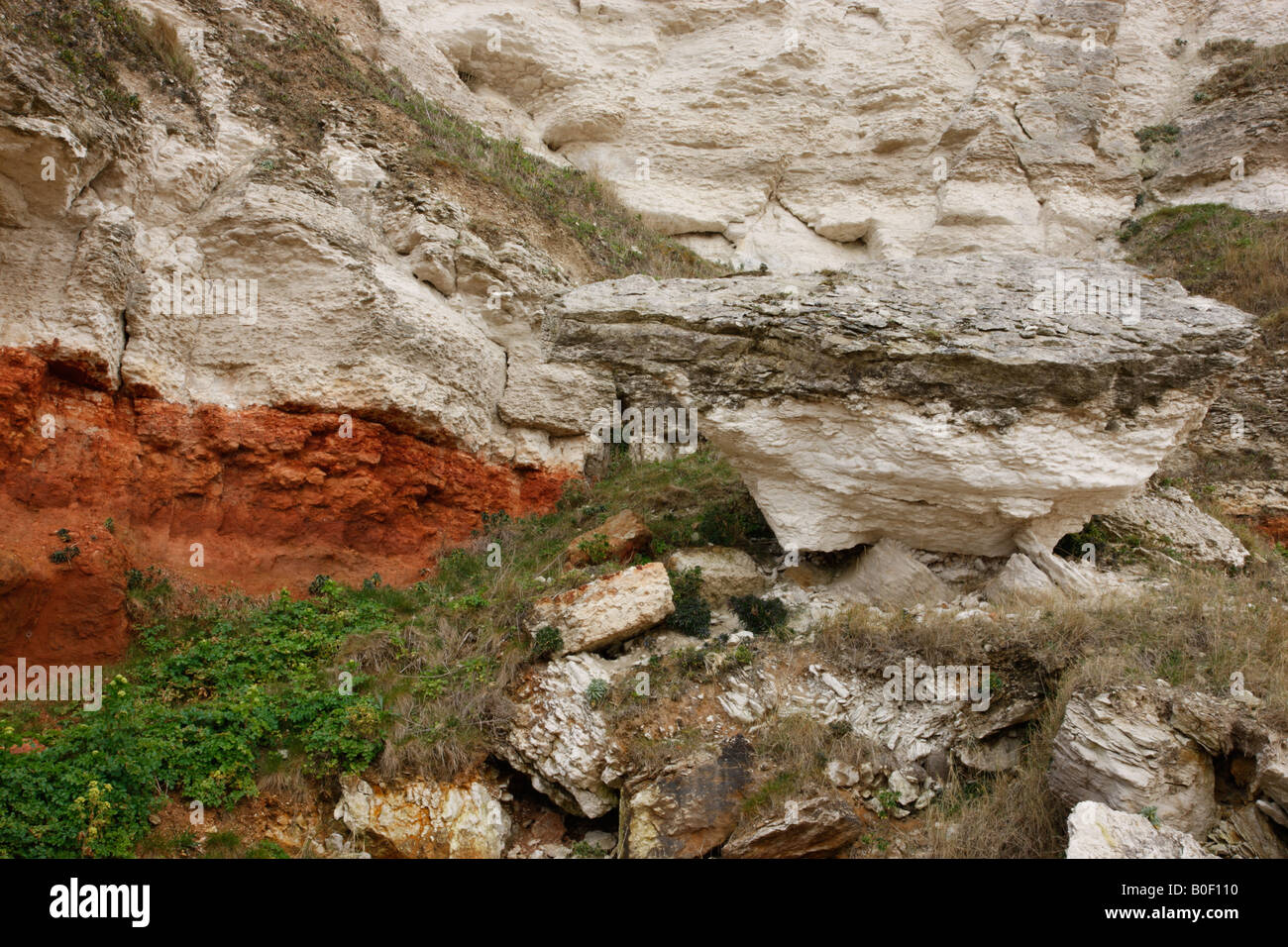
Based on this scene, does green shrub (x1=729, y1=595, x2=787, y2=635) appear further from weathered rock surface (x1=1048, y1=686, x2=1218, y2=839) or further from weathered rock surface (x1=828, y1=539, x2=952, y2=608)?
weathered rock surface (x1=1048, y1=686, x2=1218, y2=839)

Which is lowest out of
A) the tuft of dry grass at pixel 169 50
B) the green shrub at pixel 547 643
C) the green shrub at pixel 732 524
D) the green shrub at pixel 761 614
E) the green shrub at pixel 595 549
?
the green shrub at pixel 547 643

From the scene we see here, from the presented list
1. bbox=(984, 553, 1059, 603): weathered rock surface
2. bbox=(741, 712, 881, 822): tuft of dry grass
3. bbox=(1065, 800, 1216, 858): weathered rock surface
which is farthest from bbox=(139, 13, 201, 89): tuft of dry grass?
bbox=(1065, 800, 1216, 858): weathered rock surface

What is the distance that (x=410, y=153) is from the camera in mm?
13641

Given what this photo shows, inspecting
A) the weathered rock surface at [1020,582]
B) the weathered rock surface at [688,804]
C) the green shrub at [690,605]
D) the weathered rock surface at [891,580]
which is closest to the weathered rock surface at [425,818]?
the weathered rock surface at [688,804]

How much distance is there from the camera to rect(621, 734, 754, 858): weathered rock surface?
6.32 metres

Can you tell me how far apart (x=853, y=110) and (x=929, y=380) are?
1563 cm

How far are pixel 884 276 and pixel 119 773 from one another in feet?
31.5

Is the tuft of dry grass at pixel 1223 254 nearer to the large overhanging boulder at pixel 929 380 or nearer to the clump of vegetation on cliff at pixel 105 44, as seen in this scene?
the large overhanging boulder at pixel 929 380

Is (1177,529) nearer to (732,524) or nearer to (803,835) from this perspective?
(732,524)

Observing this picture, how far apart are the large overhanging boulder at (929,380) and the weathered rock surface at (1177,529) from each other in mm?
1094

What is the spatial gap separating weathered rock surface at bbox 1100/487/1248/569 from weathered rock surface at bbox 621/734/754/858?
6.54m

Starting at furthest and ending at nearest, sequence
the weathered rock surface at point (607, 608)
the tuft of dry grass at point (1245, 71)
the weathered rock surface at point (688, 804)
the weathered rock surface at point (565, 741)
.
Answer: the tuft of dry grass at point (1245, 71), the weathered rock surface at point (607, 608), the weathered rock surface at point (565, 741), the weathered rock surface at point (688, 804)

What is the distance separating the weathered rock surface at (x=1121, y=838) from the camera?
5188 mm

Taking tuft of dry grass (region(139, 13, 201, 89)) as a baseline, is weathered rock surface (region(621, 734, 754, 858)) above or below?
below
